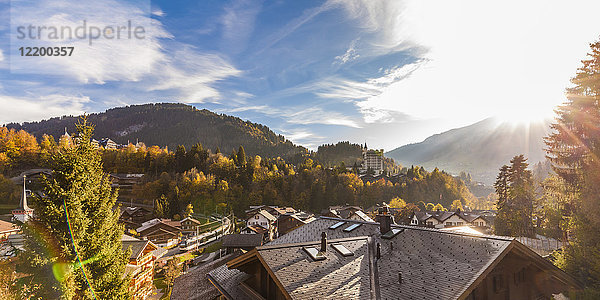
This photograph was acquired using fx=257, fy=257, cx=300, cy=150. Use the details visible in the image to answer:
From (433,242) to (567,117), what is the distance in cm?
1771

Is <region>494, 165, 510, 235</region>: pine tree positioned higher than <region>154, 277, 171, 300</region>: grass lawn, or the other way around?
<region>494, 165, 510, 235</region>: pine tree

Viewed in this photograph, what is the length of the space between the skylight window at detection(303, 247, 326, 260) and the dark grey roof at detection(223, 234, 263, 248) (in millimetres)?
20768

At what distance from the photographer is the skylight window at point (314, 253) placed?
846cm

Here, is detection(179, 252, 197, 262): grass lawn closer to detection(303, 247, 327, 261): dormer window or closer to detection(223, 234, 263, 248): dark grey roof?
detection(223, 234, 263, 248): dark grey roof

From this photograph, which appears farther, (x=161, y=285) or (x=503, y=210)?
(x=503, y=210)

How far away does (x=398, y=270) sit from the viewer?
826cm

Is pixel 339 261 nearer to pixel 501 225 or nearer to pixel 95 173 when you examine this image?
pixel 95 173

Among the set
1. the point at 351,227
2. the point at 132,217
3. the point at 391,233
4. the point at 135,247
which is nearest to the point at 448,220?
the point at 351,227

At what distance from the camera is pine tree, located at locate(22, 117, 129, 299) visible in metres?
10.2

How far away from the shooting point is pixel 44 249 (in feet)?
33.9

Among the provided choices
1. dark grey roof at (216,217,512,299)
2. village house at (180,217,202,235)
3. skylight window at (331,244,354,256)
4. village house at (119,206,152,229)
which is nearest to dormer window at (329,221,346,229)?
dark grey roof at (216,217,512,299)

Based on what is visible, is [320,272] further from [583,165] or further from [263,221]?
[263,221]

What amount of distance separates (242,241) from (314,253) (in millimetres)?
22602

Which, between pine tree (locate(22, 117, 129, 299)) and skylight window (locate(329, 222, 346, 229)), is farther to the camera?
skylight window (locate(329, 222, 346, 229))
